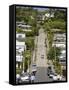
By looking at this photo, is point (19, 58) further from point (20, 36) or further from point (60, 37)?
point (60, 37)

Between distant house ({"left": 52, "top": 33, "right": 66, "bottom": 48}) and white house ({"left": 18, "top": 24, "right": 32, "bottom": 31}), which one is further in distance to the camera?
distant house ({"left": 52, "top": 33, "right": 66, "bottom": 48})

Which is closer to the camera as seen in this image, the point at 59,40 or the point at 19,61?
the point at 19,61

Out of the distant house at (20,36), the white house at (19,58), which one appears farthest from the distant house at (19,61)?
the distant house at (20,36)

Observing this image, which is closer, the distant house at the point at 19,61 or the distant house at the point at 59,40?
the distant house at the point at 19,61

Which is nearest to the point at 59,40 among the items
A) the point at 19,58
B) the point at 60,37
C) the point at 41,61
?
the point at 60,37

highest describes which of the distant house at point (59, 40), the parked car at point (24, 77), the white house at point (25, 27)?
the white house at point (25, 27)

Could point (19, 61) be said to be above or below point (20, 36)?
below

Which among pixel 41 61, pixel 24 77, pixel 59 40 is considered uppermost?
pixel 59 40

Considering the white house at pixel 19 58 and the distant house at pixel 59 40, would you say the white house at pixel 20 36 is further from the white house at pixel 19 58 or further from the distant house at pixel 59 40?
the distant house at pixel 59 40

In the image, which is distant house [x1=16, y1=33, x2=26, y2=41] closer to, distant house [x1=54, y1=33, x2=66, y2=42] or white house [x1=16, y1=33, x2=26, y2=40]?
white house [x1=16, y1=33, x2=26, y2=40]

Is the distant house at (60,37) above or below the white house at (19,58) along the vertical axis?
above

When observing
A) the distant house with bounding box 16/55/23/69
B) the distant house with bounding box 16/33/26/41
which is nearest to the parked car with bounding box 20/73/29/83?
the distant house with bounding box 16/55/23/69
